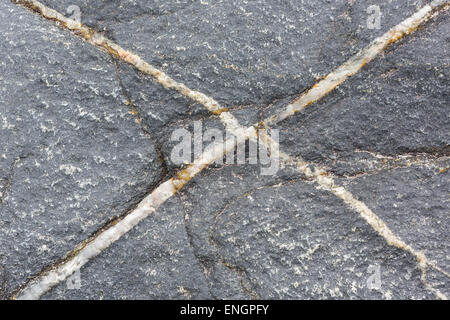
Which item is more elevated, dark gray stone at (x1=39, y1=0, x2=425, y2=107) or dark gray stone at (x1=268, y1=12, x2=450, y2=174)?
dark gray stone at (x1=39, y1=0, x2=425, y2=107)

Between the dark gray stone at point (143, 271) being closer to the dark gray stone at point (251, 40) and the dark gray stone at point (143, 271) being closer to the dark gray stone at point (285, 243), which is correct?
the dark gray stone at point (285, 243)

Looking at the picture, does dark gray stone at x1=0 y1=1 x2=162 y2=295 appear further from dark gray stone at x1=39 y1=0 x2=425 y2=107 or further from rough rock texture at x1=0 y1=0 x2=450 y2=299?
dark gray stone at x1=39 y1=0 x2=425 y2=107

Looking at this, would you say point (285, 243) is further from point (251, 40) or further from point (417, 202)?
point (251, 40)

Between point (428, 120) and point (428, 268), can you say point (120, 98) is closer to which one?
point (428, 120)

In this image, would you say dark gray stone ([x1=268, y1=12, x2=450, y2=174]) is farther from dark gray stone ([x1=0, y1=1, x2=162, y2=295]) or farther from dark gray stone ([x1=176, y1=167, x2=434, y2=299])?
dark gray stone ([x1=0, y1=1, x2=162, y2=295])

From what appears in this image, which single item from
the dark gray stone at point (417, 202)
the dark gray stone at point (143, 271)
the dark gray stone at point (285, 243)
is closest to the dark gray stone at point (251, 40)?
the dark gray stone at point (285, 243)

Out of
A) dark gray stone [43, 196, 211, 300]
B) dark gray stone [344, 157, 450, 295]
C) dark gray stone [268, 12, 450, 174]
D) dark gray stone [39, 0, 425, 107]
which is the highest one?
dark gray stone [39, 0, 425, 107]

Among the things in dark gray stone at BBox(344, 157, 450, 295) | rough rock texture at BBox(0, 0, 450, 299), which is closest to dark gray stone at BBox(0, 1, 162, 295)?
rough rock texture at BBox(0, 0, 450, 299)

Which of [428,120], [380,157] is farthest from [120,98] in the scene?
[428,120]

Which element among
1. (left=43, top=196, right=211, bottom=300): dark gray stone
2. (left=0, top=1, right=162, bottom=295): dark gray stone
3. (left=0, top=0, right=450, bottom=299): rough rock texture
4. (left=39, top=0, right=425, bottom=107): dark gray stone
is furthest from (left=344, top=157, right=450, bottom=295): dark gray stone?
(left=0, top=1, right=162, bottom=295): dark gray stone
